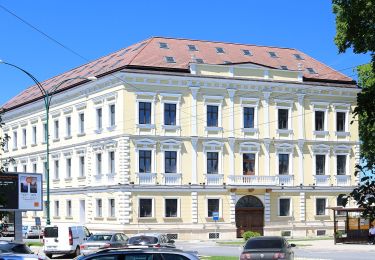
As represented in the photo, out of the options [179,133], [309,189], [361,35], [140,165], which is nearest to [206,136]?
[179,133]

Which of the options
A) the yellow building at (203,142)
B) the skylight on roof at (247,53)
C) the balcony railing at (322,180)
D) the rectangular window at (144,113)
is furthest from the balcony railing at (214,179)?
the skylight on roof at (247,53)

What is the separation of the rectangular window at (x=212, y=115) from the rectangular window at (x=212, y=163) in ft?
8.46

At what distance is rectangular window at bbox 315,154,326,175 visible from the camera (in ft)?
217

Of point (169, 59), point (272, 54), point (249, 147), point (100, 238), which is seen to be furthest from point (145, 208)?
point (100, 238)

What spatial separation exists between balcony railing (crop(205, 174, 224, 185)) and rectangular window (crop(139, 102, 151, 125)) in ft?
22.8

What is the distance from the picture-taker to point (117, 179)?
2319 inches

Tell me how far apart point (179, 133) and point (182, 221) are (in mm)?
7300

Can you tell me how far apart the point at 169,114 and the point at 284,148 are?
11253 millimetres

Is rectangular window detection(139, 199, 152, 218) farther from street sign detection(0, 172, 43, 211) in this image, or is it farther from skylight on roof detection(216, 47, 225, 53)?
street sign detection(0, 172, 43, 211)

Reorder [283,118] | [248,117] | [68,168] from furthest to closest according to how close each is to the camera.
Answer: [68,168], [283,118], [248,117]

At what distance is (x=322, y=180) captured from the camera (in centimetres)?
6575

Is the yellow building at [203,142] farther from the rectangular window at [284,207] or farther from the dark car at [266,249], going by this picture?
the dark car at [266,249]

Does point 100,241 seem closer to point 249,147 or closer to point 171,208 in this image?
point 171,208

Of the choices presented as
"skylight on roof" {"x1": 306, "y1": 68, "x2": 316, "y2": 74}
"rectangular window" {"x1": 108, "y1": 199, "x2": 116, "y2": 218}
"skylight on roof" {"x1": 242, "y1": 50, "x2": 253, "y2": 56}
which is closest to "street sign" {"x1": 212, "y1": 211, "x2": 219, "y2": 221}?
"rectangular window" {"x1": 108, "y1": 199, "x2": 116, "y2": 218}
